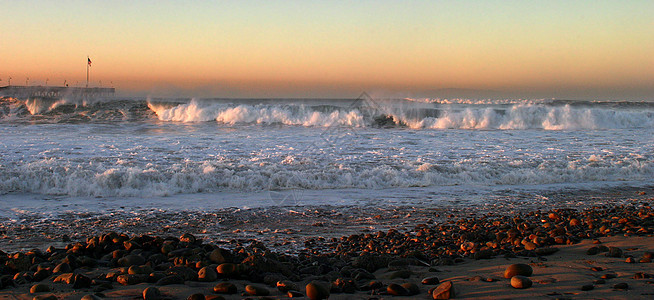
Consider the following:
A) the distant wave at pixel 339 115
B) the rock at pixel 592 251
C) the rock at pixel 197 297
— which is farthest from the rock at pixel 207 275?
the distant wave at pixel 339 115

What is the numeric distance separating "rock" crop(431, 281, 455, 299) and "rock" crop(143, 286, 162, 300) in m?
1.91

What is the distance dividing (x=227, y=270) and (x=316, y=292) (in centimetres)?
90

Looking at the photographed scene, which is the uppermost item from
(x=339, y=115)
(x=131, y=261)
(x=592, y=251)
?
(x=339, y=115)

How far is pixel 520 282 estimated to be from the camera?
370cm

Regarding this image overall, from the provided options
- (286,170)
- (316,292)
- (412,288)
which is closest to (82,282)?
(316,292)

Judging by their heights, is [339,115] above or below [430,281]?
above

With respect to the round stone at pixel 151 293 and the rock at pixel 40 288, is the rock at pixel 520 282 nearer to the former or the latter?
the round stone at pixel 151 293

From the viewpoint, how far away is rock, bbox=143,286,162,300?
11.4 ft

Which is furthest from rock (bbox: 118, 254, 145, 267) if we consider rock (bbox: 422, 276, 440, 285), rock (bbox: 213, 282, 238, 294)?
rock (bbox: 422, 276, 440, 285)

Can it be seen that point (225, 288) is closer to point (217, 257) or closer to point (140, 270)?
point (217, 257)

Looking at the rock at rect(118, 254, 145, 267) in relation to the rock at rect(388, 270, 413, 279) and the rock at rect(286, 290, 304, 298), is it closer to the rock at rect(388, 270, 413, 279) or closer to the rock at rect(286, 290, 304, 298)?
the rock at rect(286, 290, 304, 298)

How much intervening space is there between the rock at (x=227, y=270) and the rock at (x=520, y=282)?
2144 mm

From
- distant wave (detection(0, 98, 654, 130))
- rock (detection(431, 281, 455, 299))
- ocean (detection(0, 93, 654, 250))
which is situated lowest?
ocean (detection(0, 93, 654, 250))

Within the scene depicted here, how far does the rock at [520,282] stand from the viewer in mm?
3688
